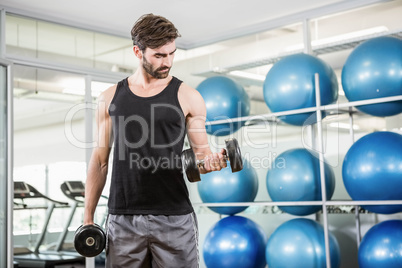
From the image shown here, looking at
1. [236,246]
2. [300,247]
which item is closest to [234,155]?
[300,247]

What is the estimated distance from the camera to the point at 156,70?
1.61 metres

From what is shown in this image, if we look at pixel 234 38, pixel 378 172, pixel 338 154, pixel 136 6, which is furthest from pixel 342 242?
pixel 136 6

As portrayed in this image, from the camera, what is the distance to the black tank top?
5.16 feet

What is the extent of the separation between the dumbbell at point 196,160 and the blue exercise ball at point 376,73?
163 cm

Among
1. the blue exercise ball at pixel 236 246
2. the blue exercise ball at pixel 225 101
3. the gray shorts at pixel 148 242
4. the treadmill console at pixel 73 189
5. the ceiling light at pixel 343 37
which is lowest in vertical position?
the blue exercise ball at pixel 236 246

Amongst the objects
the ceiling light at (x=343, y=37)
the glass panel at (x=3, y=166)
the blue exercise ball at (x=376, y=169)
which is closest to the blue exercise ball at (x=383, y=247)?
the blue exercise ball at (x=376, y=169)

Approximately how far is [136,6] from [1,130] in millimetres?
1312

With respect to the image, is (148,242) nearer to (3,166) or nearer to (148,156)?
(148,156)

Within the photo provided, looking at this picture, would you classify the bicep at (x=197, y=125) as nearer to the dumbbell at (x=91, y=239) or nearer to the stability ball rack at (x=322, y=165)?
the dumbbell at (x=91, y=239)

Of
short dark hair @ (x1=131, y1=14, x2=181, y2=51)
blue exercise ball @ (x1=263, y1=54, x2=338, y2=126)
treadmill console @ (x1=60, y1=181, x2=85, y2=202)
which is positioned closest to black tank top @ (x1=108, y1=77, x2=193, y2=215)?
short dark hair @ (x1=131, y1=14, x2=181, y2=51)

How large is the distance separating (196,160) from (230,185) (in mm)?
2094

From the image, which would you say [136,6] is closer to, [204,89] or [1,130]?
[204,89]

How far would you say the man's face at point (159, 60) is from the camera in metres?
1.58

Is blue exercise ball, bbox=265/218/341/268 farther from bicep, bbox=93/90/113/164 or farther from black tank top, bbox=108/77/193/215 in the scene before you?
bicep, bbox=93/90/113/164
